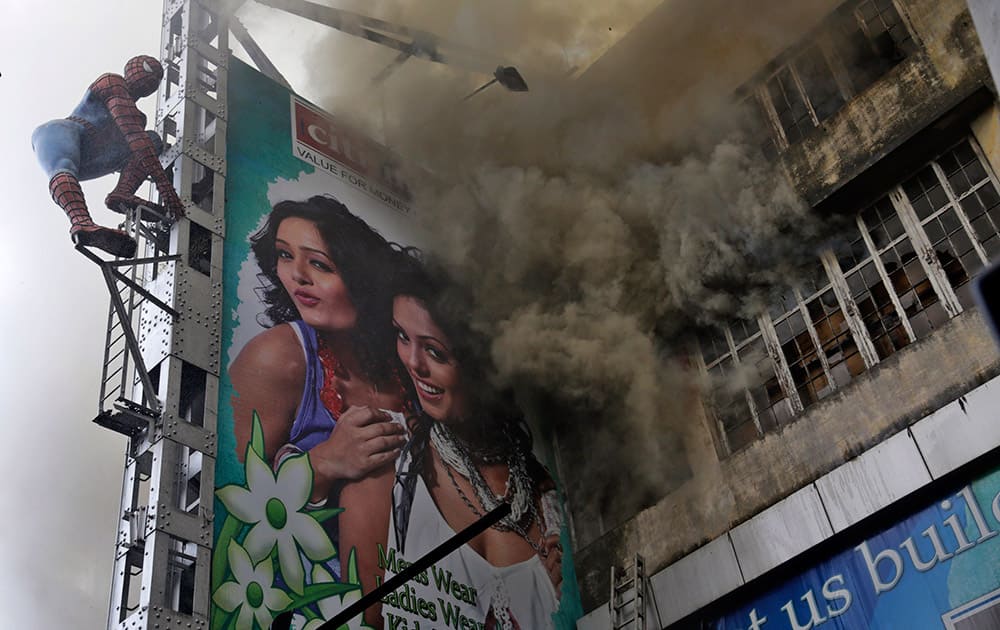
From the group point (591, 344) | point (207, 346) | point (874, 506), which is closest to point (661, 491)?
point (591, 344)

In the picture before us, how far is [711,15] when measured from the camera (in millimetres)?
15750

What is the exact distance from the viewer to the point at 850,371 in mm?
12469

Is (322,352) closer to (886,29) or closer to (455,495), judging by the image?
(455,495)

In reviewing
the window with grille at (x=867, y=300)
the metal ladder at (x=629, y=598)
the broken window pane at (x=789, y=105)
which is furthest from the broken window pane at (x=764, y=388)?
the broken window pane at (x=789, y=105)

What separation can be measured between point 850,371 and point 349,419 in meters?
5.87

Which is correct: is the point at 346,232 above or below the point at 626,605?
above

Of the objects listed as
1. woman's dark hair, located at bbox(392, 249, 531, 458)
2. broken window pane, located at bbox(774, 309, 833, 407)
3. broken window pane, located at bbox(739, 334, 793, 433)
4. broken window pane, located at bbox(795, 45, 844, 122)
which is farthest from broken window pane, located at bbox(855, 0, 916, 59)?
woman's dark hair, located at bbox(392, 249, 531, 458)

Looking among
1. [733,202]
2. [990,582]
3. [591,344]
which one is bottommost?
[990,582]

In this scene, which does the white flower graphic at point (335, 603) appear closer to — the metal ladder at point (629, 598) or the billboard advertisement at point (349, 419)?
the billboard advertisement at point (349, 419)

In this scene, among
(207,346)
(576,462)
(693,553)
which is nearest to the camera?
(207,346)

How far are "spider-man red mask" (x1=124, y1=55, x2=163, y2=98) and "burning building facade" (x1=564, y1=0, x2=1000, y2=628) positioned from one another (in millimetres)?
7671

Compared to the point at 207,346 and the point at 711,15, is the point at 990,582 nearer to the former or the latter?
the point at 207,346

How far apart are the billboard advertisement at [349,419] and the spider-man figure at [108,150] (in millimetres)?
960

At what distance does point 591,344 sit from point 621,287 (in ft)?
3.48
